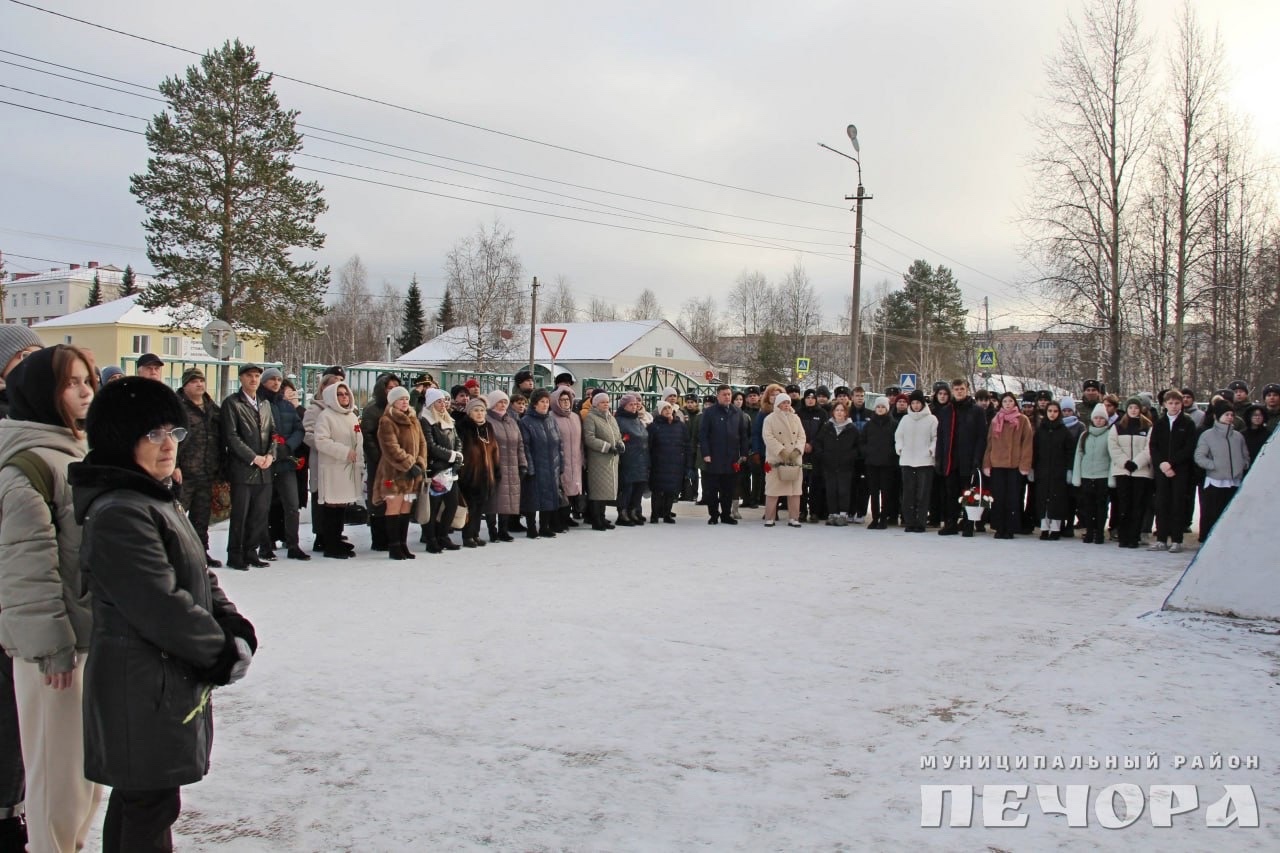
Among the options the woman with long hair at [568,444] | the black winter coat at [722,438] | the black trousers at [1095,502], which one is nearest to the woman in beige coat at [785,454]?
the black winter coat at [722,438]

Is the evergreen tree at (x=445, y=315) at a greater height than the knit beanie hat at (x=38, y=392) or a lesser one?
greater

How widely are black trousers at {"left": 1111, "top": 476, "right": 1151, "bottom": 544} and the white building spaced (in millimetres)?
103753

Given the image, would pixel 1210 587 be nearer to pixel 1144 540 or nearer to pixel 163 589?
pixel 1144 540

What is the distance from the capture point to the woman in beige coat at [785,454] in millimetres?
13562

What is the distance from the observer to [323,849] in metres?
3.40

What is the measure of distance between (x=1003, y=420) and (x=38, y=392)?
11.5 meters

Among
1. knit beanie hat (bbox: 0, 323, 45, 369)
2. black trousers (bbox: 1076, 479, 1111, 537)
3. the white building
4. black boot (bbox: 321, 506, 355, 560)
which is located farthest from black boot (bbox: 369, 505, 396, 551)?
the white building

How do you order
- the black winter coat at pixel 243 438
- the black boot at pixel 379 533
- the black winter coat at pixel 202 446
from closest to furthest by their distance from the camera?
1. the black winter coat at pixel 202 446
2. the black winter coat at pixel 243 438
3. the black boot at pixel 379 533

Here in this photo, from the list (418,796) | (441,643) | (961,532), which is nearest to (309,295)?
(961,532)

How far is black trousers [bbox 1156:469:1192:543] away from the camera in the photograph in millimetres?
11227

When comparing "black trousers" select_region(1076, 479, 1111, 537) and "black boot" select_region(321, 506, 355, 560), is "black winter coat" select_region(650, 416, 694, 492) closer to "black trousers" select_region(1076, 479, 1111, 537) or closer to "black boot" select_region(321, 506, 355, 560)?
"black boot" select_region(321, 506, 355, 560)

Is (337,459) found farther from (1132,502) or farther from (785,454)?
(1132,502)

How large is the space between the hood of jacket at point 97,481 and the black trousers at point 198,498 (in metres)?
6.42

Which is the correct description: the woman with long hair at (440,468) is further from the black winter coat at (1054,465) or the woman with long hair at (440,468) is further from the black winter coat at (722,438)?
the black winter coat at (1054,465)
